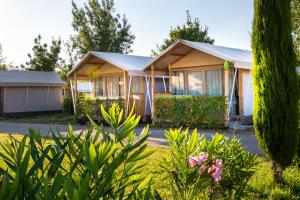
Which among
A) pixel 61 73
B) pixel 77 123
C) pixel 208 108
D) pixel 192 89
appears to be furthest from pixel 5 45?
pixel 208 108

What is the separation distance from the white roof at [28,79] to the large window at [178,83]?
602 inches

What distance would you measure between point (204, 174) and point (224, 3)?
16784mm

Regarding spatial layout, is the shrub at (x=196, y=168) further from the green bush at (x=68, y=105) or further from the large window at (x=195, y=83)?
the green bush at (x=68, y=105)

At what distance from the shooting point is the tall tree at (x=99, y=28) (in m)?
42.7

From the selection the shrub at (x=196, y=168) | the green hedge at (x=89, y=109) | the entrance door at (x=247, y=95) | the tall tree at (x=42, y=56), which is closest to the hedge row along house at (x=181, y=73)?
the entrance door at (x=247, y=95)

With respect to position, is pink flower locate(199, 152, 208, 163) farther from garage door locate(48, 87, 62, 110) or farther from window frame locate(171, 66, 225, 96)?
garage door locate(48, 87, 62, 110)

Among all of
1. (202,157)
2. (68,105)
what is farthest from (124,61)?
(202,157)

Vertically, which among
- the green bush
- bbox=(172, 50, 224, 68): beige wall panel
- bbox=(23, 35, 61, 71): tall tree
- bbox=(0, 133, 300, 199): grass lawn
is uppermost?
bbox=(23, 35, 61, 71): tall tree

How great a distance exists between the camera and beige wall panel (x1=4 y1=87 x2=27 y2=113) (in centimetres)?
2925

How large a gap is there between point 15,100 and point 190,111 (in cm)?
1896

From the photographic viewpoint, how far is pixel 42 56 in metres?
39.9

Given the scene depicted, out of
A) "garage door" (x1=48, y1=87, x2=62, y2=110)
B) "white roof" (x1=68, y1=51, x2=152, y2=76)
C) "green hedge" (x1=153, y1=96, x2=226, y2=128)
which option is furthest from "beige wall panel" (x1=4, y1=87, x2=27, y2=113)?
"green hedge" (x1=153, y1=96, x2=226, y2=128)

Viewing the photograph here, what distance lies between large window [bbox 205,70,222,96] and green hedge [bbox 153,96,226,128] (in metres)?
2.77

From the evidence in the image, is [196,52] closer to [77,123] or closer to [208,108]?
[208,108]
